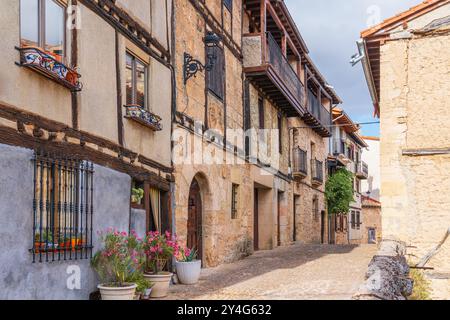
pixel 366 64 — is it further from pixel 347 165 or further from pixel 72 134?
pixel 347 165

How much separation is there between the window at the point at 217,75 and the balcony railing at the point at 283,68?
2437 millimetres

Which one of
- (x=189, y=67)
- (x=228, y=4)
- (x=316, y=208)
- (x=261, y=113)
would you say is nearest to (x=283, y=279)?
(x=189, y=67)

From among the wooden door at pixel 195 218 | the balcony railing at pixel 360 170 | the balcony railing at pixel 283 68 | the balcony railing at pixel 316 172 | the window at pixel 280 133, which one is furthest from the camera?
the balcony railing at pixel 360 170

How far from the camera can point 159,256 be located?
903 cm

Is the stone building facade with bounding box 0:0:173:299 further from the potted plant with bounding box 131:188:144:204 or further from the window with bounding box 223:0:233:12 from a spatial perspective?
the window with bounding box 223:0:233:12

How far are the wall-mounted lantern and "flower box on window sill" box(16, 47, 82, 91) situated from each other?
4259 millimetres

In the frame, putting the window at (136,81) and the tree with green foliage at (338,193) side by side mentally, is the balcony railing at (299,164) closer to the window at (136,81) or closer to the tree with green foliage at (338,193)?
the tree with green foliage at (338,193)

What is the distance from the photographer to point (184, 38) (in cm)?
1145

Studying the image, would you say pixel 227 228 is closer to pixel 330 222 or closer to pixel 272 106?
pixel 272 106

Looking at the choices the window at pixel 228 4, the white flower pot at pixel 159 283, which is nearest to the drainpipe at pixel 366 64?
the window at pixel 228 4

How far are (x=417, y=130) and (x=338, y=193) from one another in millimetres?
17176

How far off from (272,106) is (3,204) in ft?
44.7

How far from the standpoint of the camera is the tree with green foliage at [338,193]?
88.4 feet

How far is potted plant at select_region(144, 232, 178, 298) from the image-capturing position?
862cm
